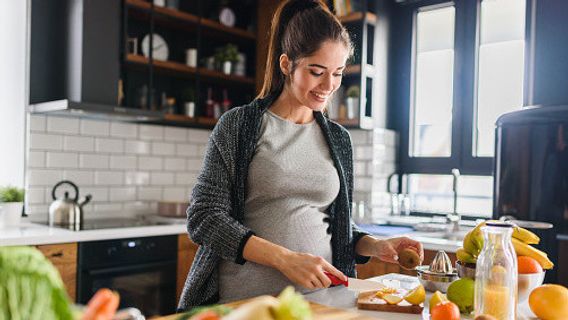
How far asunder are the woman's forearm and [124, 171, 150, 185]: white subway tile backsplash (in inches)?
101

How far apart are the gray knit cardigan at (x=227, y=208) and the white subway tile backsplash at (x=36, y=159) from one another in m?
2.12

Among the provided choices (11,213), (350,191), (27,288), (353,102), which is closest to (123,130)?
(11,213)

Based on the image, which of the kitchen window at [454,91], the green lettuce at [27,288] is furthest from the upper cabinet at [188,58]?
the green lettuce at [27,288]

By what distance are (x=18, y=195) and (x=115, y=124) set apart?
0.83 meters

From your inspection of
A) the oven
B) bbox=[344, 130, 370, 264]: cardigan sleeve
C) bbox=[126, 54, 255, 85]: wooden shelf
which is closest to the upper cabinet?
bbox=[126, 54, 255, 85]: wooden shelf

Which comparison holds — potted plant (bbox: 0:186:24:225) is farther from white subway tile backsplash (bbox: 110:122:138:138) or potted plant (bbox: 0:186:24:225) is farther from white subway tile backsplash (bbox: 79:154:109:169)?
white subway tile backsplash (bbox: 110:122:138:138)

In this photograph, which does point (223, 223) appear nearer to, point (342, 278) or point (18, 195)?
point (342, 278)

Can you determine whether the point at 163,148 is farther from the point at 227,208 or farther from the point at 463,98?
the point at 227,208

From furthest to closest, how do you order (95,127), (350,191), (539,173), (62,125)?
1. (95,127)
2. (62,125)
3. (539,173)
4. (350,191)

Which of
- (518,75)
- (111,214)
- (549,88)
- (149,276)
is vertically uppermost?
(518,75)

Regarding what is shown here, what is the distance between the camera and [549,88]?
2549 millimetres

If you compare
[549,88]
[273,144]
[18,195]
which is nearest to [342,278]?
[273,144]

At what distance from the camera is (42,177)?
3.28 metres

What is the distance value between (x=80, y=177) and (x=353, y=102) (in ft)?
6.25
